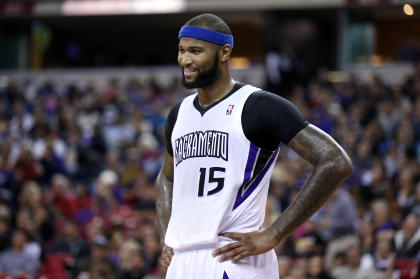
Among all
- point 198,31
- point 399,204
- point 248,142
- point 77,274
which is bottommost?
point 77,274

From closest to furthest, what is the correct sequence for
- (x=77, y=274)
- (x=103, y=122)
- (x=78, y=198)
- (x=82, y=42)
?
(x=77, y=274) → (x=78, y=198) → (x=103, y=122) → (x=82, y=42)

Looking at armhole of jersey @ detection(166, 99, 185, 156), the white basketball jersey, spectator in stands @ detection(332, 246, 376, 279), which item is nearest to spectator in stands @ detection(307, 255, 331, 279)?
spectator in stands @ detection(332, 246, 376, 279)

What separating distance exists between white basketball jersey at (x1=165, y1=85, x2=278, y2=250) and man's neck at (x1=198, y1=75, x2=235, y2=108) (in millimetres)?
60

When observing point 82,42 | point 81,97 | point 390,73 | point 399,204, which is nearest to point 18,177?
point 81,97

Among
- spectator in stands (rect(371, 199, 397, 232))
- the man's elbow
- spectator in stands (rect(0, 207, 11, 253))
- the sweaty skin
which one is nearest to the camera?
the man's elbow

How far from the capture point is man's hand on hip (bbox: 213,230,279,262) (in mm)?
3863

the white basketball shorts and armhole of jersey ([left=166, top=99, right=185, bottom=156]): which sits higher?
armhole of jersey ([left=166, top=99, right=185, bottom=156])

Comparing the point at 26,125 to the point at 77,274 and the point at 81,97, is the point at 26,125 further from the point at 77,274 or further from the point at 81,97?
the point at 77,274

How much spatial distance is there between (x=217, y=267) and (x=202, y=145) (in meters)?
0.64

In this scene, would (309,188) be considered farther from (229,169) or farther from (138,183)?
(138,183)

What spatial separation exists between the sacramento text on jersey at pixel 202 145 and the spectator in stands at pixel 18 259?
24.4 feet

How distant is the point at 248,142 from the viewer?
13.2 ft

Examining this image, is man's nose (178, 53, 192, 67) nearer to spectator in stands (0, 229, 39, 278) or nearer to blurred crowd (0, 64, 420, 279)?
blurred crowd (0, 64, 420, 279)

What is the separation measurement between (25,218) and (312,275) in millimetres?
5260
